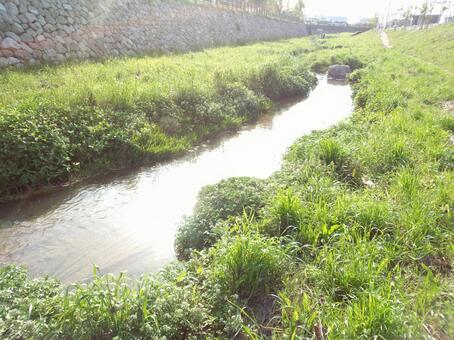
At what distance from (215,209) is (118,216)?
2124mm

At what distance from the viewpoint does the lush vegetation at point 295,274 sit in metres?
3.13

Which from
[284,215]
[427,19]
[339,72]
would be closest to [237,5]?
[339,72]

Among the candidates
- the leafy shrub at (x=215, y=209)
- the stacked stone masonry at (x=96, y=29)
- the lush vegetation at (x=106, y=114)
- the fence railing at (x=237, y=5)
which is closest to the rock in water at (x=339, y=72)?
the stacked stone masonry at (x=96, y=29)

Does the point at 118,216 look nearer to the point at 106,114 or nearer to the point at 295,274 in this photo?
the point at 106,114

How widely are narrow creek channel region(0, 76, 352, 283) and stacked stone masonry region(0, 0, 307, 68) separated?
7.72 metres

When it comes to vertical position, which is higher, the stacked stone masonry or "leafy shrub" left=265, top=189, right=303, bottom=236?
the stacked stone masonry

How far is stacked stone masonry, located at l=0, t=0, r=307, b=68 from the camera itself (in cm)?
1199

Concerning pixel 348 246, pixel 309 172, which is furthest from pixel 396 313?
pixel 309 172

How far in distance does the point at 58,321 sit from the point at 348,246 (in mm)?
3553

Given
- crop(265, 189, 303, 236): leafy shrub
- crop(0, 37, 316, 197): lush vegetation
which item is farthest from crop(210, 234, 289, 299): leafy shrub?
crop(0, 37, 316, 197): lush vegetation

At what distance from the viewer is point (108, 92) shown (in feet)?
30.6

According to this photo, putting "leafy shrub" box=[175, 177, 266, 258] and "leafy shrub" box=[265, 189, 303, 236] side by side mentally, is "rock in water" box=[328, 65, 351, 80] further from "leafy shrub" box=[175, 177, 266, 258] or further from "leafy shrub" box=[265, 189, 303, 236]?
"leafy shrub" box=[265, 189, 303, 236]

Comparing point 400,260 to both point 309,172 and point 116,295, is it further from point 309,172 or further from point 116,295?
point 116,295

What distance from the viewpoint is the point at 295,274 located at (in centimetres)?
399
